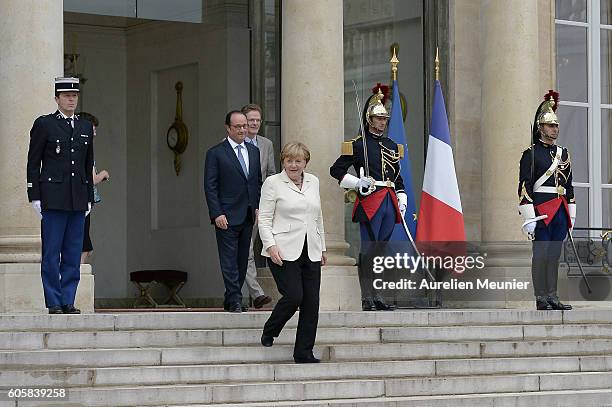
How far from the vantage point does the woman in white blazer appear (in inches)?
461

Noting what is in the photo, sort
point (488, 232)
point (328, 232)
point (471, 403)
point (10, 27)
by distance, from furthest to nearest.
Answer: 1. point (488, 232)
2. point (328, 232)
3. point (10, 27)
4. point (471, 403)

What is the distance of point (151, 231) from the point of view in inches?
796

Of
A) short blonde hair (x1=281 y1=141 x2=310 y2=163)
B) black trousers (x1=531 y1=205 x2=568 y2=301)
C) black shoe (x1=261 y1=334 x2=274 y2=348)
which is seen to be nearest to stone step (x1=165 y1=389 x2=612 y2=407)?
black shoe (x1=261 y1=334 x2=274 y2=348)

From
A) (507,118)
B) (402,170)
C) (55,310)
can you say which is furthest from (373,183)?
(55,310)

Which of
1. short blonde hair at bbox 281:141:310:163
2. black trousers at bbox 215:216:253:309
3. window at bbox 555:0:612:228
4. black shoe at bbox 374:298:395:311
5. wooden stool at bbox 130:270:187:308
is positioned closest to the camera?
short blonde hair at bbox 281:141:310:163

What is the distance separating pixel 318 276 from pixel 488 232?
17.8 feet

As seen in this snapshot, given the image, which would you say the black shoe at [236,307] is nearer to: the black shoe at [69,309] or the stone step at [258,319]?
the stone step at [258,319]

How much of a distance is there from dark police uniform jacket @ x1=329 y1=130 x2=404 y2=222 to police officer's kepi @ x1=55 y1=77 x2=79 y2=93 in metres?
2.98

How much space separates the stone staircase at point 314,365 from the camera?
36.3 ft

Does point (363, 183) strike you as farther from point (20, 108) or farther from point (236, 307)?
point (20, 108)

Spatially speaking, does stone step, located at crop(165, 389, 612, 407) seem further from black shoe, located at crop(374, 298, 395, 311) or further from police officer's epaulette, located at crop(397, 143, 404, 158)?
police officer's epaulette, located at crop(397, 143, 404, 158)

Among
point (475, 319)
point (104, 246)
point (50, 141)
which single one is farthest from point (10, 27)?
point (104, 246)

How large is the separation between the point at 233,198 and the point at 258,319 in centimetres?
114

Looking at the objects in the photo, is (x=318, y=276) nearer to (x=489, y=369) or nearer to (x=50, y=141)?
(x=489, y=369)
